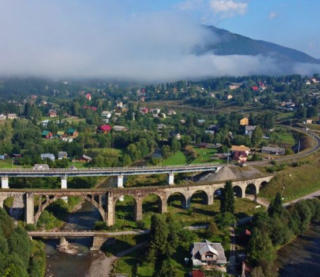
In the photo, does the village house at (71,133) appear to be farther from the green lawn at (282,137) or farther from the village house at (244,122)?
the green lawn at (282,137)

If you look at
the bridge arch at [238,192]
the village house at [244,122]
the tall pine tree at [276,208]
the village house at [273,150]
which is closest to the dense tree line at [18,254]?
the tall pine tree at [276,208]

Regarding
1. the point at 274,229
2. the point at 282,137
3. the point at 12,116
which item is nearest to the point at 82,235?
the point at 274,229

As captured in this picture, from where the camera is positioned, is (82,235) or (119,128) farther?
(119,128)

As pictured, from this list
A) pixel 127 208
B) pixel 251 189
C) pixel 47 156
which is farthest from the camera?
pixel 47 156

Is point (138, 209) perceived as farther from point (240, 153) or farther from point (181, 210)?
point (240, 153)

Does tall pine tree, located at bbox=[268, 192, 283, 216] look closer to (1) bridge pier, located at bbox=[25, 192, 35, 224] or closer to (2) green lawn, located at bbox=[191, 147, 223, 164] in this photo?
(1) bridge pier, located at bbox=[25, 192, 35, 224]
